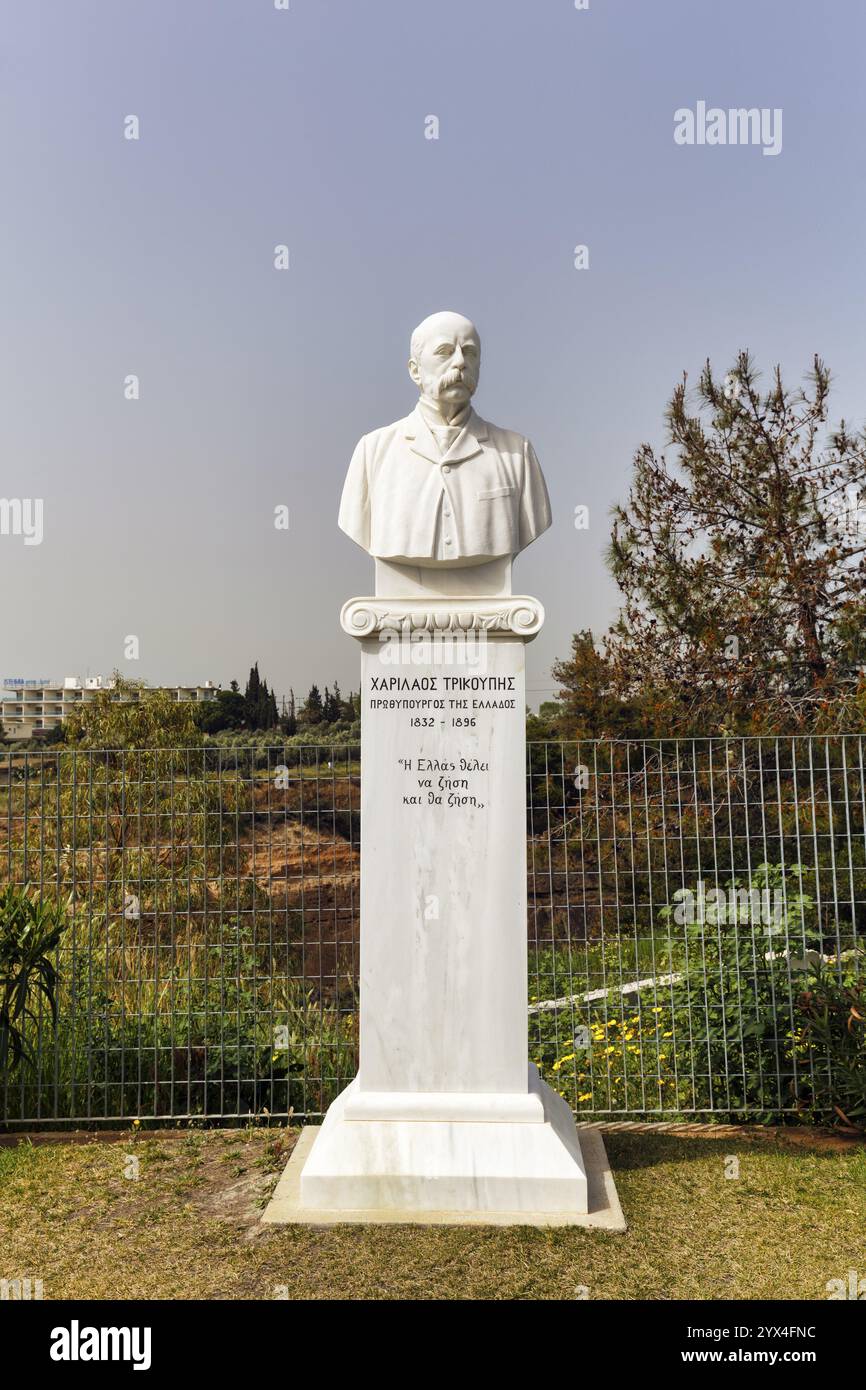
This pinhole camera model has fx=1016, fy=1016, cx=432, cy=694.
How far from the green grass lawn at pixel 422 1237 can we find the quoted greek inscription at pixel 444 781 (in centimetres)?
167

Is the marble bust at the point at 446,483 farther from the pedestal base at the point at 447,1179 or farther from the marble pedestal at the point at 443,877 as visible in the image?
the pedestal base at the point at 447,1179

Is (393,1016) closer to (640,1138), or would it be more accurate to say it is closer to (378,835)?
(378,835)

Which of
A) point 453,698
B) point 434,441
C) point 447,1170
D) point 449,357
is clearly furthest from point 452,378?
point 447,1170

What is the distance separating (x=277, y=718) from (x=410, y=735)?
29.9 feet

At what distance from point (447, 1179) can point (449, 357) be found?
348cm

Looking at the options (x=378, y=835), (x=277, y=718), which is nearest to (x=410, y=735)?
(x=378, y=835)

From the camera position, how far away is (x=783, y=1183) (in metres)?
4.62

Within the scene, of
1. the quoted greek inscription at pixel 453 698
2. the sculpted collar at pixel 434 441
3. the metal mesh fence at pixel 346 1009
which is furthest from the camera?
the metal mesh fence at pixel 346 1009

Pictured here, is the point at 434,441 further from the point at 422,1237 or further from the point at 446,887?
the point at 422,1237

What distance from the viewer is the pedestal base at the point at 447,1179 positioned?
13.3 feet

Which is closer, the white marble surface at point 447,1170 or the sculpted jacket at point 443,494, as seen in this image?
the white marble surface at point 447,1170

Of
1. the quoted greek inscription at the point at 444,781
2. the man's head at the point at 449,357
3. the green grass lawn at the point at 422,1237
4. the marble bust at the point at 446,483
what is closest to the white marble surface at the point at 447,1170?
the green grass lawn at the point at 422,1237

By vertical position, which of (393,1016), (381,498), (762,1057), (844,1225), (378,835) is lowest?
(844,1225)

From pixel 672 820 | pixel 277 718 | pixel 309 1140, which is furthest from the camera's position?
pixel 277 718
